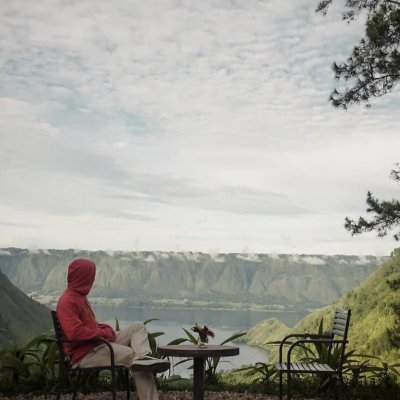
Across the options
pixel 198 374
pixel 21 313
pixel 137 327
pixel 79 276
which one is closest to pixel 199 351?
pixel 198 374

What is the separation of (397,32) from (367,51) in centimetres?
51

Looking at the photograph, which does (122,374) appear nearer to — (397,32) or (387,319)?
(397,32)

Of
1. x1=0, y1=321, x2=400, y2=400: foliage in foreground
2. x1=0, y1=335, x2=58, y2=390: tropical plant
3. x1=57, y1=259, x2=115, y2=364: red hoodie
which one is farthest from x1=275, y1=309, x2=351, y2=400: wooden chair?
x1=0, y1=335, x2=58, y2=390: tropical plant

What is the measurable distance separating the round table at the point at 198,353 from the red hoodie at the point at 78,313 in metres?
0.67

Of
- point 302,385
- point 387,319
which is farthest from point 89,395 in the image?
point 387,319

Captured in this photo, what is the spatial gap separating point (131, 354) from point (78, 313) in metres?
0.56

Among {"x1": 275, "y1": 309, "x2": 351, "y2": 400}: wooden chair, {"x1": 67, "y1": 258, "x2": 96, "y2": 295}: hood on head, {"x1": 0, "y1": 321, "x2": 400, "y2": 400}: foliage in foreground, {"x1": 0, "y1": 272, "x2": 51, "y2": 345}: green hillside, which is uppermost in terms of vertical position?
{"x1": 67, "y1": 258, "x2": 96, "y2": 295}: hood on head

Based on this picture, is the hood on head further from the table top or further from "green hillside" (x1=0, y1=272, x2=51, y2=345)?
"green hillside" (x1=0, y1=272, x2=51, y2=345)

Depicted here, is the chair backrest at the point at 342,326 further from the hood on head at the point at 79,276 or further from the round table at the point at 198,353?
the hood on head at the point at 79,276

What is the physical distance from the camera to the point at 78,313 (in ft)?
15.0

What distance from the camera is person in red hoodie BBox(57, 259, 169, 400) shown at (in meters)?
4.52

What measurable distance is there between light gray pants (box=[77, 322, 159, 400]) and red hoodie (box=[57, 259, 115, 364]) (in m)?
0.07

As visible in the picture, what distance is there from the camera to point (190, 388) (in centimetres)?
671

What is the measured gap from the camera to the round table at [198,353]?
4969 mm
